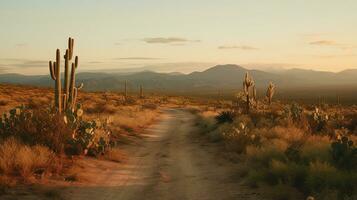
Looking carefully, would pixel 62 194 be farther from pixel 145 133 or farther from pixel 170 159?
pixel 145 133

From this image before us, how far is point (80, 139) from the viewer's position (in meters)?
13.4

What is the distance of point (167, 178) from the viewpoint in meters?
11.2

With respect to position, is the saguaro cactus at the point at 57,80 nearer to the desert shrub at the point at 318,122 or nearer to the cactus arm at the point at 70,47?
the cactus arm at the point at 70,47

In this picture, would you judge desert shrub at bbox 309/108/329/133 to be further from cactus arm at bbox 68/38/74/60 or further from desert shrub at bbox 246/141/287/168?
cactus arm at bbox 68/38/74/60

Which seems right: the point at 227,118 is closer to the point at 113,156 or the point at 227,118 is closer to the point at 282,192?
the point at 113,156

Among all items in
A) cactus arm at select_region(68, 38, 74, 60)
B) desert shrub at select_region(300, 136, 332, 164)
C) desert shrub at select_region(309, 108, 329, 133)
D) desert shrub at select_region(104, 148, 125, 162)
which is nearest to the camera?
desert shrub at select_region(300, 136, 332, 164)

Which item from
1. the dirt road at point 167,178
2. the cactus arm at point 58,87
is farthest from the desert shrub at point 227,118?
the cactus arm at point 58,87

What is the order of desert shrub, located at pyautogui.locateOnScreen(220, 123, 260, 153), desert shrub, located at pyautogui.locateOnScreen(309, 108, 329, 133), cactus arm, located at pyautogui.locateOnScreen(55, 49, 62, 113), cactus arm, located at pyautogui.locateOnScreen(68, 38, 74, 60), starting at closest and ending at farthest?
desert shrub, located at pyautogui.locateOnScreen(220, 123, 260, 153), cactus arm, located at pyautogui.locateOnScreen(55, 49, 62, 113), cactus arm, located at pyautogui.locateOnScreen(68, 38, 74, 60), desert shrub, located at pyautogui.locateOnScreen(309, 108, 329, 133)

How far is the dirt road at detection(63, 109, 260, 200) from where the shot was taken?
9422 millimetres

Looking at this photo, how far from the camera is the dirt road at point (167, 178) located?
9.42 m

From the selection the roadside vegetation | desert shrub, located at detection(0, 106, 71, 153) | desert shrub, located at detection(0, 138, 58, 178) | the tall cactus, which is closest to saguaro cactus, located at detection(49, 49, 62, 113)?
the tall cactus

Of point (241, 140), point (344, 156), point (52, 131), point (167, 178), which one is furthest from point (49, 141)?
point (344, 156)

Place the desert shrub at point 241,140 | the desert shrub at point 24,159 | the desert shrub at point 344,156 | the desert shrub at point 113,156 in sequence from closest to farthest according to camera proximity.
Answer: the desert shrub at point 24,159, the desert shrub at point 344,156, the desert shrub at point 113,156, the desert shrub at point 241,140

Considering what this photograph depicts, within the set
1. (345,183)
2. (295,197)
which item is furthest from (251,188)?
(345,183)
